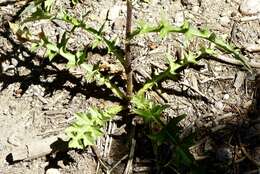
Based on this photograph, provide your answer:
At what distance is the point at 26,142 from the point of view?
2.56m

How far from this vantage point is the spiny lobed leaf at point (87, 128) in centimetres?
227

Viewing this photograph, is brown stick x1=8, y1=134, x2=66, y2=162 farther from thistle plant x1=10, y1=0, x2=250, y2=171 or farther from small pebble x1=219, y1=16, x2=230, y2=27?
small pebble x1=219, y1=16, x2=230, y2=27

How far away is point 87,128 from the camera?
231 centimetres

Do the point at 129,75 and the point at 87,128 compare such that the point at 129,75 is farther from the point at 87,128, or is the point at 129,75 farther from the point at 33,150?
the point at 33,150

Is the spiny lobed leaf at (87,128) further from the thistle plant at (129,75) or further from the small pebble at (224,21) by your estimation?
the small pebble at (224,21)

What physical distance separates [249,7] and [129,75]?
937 mm

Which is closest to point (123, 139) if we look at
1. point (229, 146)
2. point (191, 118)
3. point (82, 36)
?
point (191, 118)

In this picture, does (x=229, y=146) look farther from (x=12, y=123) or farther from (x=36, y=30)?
(x=36, y=30)

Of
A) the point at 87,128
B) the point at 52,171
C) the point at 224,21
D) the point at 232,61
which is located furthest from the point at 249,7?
the point at 52,171

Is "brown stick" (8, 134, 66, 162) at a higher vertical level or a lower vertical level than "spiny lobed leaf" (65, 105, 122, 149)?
lower

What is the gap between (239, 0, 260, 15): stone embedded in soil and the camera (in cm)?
293

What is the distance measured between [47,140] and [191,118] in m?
0.76

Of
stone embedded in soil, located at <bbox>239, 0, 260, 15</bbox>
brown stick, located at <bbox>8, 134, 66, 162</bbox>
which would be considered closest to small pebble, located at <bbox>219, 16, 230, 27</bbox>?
stone embedded in soil, located at <bbox>239, 0, 260, 15</bbox>

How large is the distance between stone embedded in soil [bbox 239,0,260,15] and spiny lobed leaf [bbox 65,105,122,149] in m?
1.09
